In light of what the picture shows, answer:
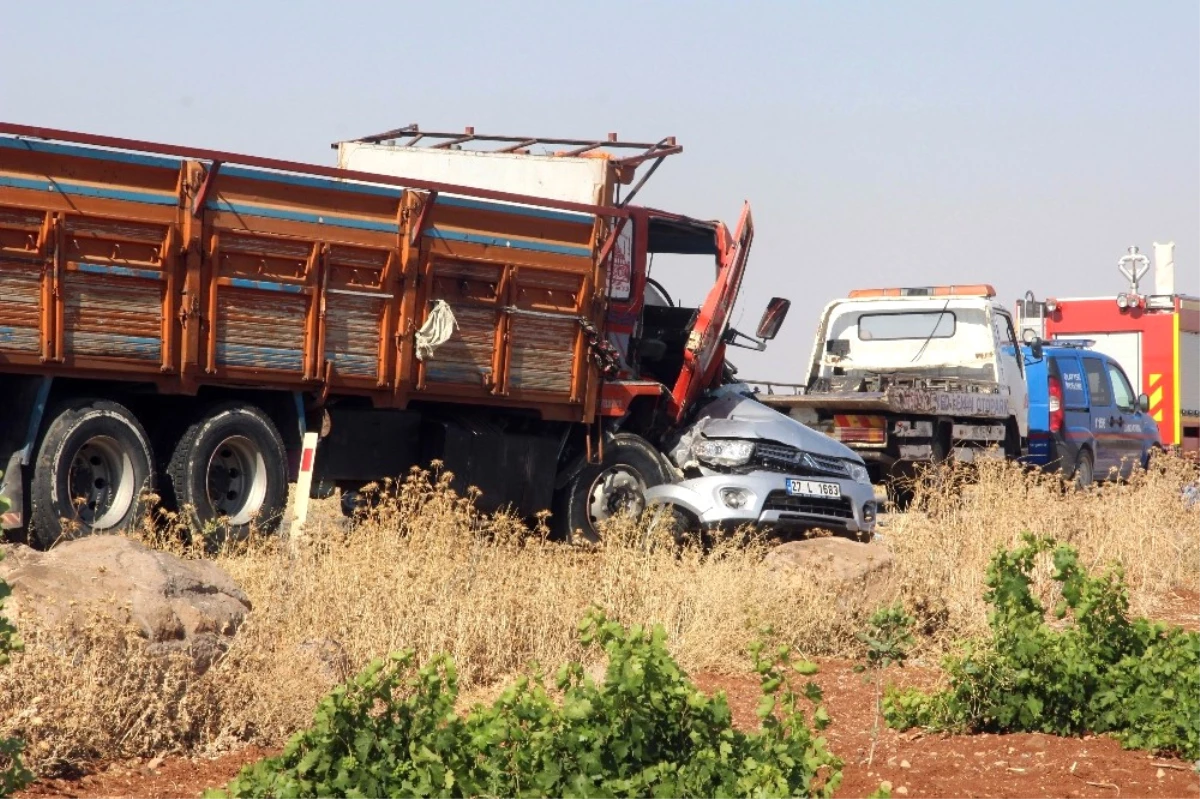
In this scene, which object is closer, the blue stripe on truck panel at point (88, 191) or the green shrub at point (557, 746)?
the green shrub at point (557, 746)

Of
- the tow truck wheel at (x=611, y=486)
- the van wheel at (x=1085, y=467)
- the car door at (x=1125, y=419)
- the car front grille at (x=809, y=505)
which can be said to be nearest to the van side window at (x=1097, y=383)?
the car door at (x=1125, y=419)

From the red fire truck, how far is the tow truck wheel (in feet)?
44.8

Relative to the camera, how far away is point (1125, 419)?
896 inches

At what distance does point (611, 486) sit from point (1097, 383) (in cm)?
1109

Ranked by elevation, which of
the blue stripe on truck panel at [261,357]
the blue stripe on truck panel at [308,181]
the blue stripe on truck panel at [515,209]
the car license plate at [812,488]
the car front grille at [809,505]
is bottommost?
the car front grille at [809,505]

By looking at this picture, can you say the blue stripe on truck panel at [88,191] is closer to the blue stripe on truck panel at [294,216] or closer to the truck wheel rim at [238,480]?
the blue stripe on truck panel at [294,216]

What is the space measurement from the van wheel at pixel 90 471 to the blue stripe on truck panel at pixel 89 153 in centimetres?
146

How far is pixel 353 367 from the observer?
11508 mm

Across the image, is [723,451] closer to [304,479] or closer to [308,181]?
[304,479]

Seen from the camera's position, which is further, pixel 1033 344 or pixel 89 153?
pixel 1033 344

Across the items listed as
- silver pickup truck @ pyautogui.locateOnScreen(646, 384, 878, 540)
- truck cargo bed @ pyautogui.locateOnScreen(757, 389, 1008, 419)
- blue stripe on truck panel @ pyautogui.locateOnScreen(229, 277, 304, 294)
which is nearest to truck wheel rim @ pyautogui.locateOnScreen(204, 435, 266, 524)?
blue stripe on truck panel @ pyautogui.locateOnScreen(229, 277, 304, 294)

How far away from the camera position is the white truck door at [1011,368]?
19328 millimetres

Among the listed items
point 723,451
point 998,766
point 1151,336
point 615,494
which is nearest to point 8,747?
point 998,766

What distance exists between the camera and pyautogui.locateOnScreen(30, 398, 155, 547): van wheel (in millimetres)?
9930
